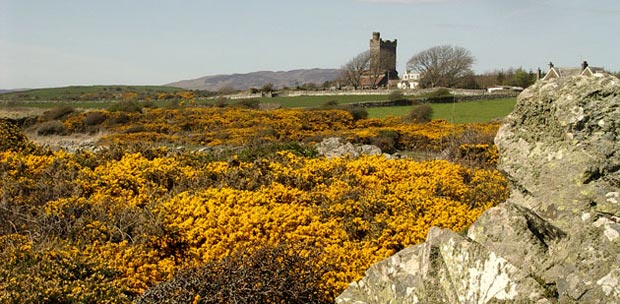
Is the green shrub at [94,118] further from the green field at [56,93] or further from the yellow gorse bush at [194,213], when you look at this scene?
the green field at [56,93]

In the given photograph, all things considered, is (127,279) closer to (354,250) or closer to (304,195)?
(354,250)

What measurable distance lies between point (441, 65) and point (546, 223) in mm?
97367

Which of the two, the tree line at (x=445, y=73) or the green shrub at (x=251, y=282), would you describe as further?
the tree line at (x=445, y=73)

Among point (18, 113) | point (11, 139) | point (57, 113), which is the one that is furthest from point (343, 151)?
point (18, 113)

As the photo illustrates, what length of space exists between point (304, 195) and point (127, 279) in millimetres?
3609

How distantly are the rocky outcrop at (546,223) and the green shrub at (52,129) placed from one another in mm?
30266

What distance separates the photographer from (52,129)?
30.8 metres

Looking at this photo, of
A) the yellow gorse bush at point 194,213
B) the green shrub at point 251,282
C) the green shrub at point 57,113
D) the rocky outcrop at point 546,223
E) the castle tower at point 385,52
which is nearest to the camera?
the rocky outcrop at point 546,223

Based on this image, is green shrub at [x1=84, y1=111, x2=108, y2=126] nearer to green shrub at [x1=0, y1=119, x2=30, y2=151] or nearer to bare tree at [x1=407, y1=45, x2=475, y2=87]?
green shrub at [x1=0, y1=119, x2=30, y2=151]

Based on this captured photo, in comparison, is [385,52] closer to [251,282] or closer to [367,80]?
[367,80]

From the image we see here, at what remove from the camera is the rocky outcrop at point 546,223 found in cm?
297

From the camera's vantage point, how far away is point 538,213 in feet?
11.2

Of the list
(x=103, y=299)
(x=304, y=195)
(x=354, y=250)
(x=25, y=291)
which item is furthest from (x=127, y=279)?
(x=304, y=195)

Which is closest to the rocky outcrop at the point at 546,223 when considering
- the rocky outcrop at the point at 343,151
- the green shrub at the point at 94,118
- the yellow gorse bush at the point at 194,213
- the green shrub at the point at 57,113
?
the yellow gorse bush at the point at 194,213
